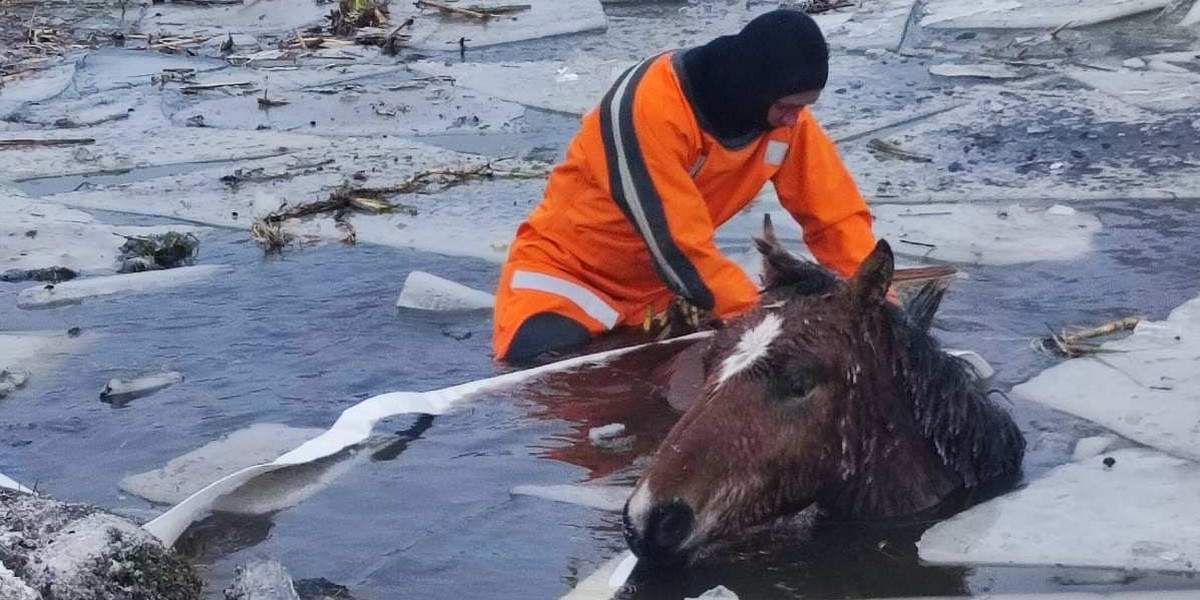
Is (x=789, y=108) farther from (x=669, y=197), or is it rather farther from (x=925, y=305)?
(x=925, y=305)

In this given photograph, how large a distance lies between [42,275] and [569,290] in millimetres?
2764

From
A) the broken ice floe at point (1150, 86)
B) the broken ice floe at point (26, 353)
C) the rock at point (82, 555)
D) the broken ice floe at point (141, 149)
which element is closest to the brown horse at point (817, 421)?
the rock at point (82, 555)

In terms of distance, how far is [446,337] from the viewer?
6.40 metres

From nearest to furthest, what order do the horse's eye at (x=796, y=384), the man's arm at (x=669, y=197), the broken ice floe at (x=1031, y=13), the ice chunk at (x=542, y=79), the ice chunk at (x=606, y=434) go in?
the horse's eye at (x=796, y=384) < the ice chunk at (x=606, y=434) < the man's arm at (x=669, y=197) < the ice chunk at (x=542, y=79) < the broken ice floe at (x=1031, y=13)

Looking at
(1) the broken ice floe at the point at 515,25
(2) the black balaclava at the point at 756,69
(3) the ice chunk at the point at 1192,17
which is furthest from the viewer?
(1) the broken ice floe at the point at 515,25

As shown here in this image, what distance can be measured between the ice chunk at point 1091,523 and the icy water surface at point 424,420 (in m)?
0.07

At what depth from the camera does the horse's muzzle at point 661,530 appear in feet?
12.5

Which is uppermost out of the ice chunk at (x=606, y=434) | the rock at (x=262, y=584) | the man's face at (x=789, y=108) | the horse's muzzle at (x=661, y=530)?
the man's face at (x=789, y=108)

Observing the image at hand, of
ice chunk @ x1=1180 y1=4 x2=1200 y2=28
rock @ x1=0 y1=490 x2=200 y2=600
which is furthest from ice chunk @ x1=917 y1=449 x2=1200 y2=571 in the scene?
ice chunk @ x1=1180 y1=4 x2=1200 y2=28

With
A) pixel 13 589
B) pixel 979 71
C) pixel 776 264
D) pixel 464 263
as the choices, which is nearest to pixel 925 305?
pixel 776 264

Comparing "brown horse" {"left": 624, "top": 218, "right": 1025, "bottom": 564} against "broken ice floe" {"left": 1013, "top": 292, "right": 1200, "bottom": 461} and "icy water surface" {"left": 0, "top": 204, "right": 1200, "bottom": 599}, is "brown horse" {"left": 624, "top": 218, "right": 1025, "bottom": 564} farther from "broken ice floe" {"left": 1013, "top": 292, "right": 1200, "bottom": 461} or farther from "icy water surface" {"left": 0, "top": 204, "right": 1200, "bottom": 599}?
"broken ice floe" {"left": 1013, "top": 292, "right": 1200, "bottom": 461}

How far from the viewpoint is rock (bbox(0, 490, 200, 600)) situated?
136 inches

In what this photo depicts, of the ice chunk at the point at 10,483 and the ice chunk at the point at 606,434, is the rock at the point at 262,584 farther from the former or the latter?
the ice chunk at the point at 606,434

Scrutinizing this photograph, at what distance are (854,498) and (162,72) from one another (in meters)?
8.93
